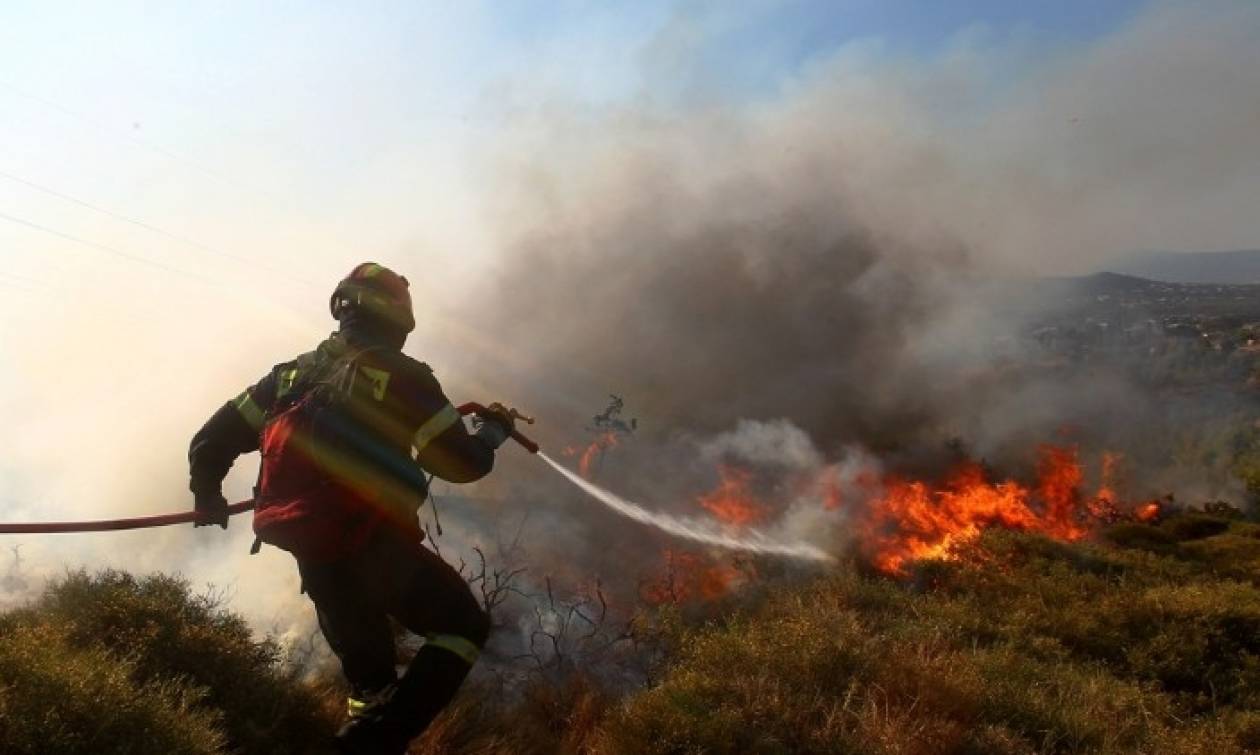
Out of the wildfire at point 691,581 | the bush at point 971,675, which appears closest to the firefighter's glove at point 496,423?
the bush at point 971,675

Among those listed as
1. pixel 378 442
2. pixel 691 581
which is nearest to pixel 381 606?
pixel 378 442

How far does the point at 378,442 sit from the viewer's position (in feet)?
9.36

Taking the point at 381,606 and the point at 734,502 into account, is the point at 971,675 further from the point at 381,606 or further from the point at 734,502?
the point at 734,502

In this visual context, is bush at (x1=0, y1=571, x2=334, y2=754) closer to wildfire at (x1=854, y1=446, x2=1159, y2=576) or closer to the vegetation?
the vegetation

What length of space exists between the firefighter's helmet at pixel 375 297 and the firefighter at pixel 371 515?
0.06 feet

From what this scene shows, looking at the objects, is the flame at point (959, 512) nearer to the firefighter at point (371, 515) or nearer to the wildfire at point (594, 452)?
the wildfire at point (594, 452)

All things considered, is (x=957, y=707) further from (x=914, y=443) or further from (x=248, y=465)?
(x=914, y=443)

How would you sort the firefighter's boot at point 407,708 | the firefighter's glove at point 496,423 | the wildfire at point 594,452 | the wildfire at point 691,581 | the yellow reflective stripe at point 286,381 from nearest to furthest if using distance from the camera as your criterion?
the firefighter's boot at point 407,708
the yellow reflective stripe at point 286,381
the firefighter's glove at point 496,423
the wildfire at point 691,581
the wildfire at point 594,452

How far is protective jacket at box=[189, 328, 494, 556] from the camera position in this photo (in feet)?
9.09

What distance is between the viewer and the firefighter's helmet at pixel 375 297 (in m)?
3.11

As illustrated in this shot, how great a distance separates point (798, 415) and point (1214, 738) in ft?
55.2

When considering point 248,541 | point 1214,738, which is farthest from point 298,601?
point 1214,738

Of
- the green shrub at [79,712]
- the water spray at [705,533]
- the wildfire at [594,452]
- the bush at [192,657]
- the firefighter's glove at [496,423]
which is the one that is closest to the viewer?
the green shrub at [79,712]

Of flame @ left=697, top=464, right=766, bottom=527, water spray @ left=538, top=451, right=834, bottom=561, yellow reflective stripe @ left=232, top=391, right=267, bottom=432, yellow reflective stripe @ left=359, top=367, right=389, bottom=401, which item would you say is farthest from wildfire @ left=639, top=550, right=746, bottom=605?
yellow reflective stripe @ left=359, top=367, right=389, bottom=401
